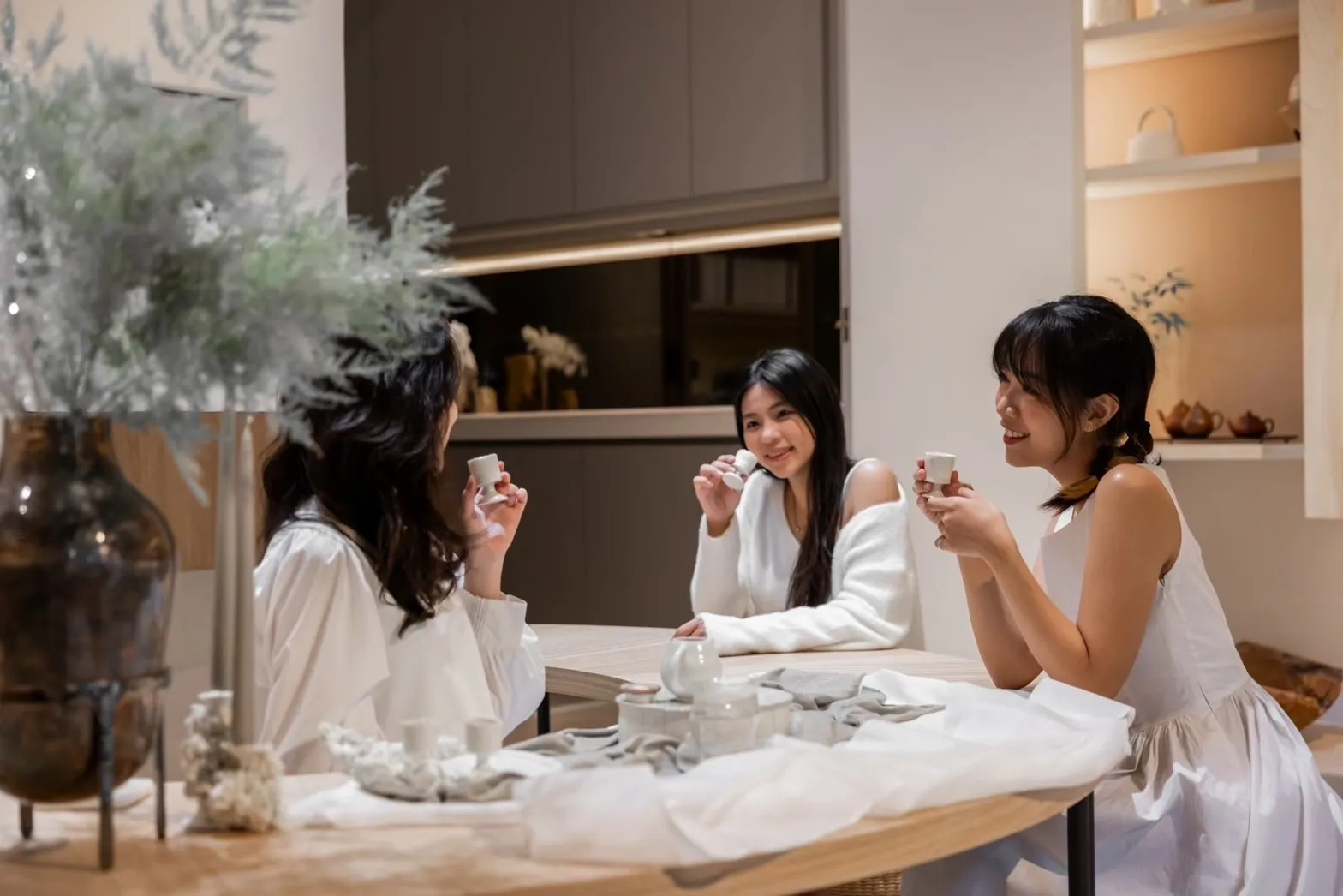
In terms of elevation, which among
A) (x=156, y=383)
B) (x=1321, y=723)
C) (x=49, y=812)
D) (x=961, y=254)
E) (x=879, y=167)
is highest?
(x=879, y=167)

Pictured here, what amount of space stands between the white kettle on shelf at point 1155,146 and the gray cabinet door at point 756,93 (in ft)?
4.64

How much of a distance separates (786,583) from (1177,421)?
1251 mm

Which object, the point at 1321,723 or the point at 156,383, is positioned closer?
the point at 156,383

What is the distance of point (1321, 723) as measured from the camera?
3562mm

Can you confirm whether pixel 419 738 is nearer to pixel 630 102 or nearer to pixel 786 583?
pixel 786 583

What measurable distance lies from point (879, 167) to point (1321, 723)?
2.12 m

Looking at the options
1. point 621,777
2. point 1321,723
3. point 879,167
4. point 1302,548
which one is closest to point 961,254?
point 879,167

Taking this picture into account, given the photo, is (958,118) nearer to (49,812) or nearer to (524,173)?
(524,173)

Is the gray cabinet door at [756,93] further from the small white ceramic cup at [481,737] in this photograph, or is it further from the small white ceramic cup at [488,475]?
the small white ceramic cup at [481,737]

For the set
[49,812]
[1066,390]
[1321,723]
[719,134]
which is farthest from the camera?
[719,134]

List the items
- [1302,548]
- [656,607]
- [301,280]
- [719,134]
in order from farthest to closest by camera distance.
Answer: [656,607]
[719,134]
[1302,548]
[301,280]

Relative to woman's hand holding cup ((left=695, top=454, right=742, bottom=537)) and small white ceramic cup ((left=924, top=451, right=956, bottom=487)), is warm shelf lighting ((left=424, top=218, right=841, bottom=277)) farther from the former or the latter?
small white ceramic cup ((left=924, top=451, right=956, bottom=487))

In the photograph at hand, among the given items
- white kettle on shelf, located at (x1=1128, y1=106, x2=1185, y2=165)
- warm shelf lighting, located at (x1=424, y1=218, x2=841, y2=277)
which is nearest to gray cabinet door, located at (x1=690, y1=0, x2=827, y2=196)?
warm shelf lighting, located at (x1=424, y1=218, x2=841, y2=277)

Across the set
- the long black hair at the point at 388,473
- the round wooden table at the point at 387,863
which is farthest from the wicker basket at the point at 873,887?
the round wooden table at the point at 387,863
